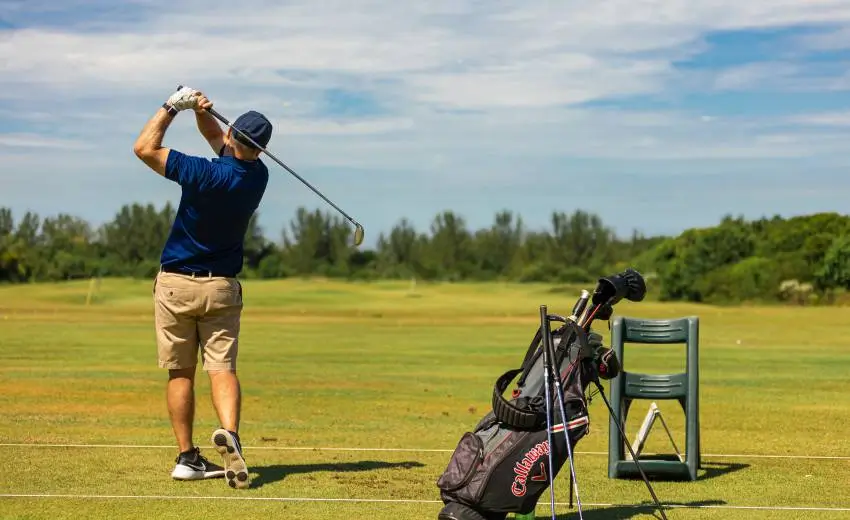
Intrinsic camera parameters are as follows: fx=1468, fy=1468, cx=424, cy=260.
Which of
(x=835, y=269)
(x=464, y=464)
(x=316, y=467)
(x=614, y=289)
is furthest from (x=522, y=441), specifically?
(x=835, y=269)

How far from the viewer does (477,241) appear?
111625mm

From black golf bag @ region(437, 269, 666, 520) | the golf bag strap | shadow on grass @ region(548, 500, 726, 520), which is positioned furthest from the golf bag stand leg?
shadow on grass @ region(548, 500, 726, 520)

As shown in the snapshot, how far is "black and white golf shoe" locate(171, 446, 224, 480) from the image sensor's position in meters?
10.2

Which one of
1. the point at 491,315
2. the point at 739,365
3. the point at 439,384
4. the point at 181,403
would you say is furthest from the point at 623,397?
the point at 491,315

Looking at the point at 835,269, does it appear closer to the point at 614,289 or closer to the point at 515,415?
the point at 614,289

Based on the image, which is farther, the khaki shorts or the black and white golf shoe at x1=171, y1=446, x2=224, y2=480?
the khaki shorts

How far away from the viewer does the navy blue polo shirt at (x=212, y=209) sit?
1018 centimetres

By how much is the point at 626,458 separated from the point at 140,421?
567 centimetres

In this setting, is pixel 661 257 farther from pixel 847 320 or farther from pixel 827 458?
pixel 827 458

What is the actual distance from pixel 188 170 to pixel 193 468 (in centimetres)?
208

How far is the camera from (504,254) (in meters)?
111

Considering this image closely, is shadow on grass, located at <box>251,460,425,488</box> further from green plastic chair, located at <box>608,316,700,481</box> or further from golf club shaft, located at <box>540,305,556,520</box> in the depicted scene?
golf club shaft, located at <box>540,305,556,520</box>

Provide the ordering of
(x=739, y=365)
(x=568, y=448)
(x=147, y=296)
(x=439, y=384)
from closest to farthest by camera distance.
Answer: (x=568, y=448)
(x=439, y=384)
(x=739, y=365)
(x=147, y=296)

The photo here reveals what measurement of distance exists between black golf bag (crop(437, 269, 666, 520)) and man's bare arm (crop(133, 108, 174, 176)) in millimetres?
3070
